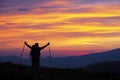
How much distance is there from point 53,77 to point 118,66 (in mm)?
29655

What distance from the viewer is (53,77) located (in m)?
35.5

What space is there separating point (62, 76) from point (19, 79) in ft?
15.4

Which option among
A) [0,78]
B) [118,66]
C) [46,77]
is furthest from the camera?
[118,66]

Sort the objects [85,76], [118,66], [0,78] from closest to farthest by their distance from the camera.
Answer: [0,78], [85,76], [118,66]

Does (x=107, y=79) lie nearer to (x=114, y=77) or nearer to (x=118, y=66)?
(x=114, y=77)

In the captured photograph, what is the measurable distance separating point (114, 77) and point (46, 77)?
5655mm

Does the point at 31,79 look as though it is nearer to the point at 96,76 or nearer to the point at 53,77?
the point at 53,77

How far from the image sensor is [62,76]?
35906mm

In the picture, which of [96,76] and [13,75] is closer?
[13,75]

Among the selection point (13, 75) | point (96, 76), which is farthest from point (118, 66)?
point (13, 75)

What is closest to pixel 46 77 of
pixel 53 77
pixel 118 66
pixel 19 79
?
pixel 53 77

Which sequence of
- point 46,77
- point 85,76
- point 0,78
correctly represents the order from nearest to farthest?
point 0,78 < point 46,77 < point 85,76

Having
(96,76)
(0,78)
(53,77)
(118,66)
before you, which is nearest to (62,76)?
(53,77)

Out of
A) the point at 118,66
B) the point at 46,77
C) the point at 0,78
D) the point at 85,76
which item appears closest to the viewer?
the point at 0,78
